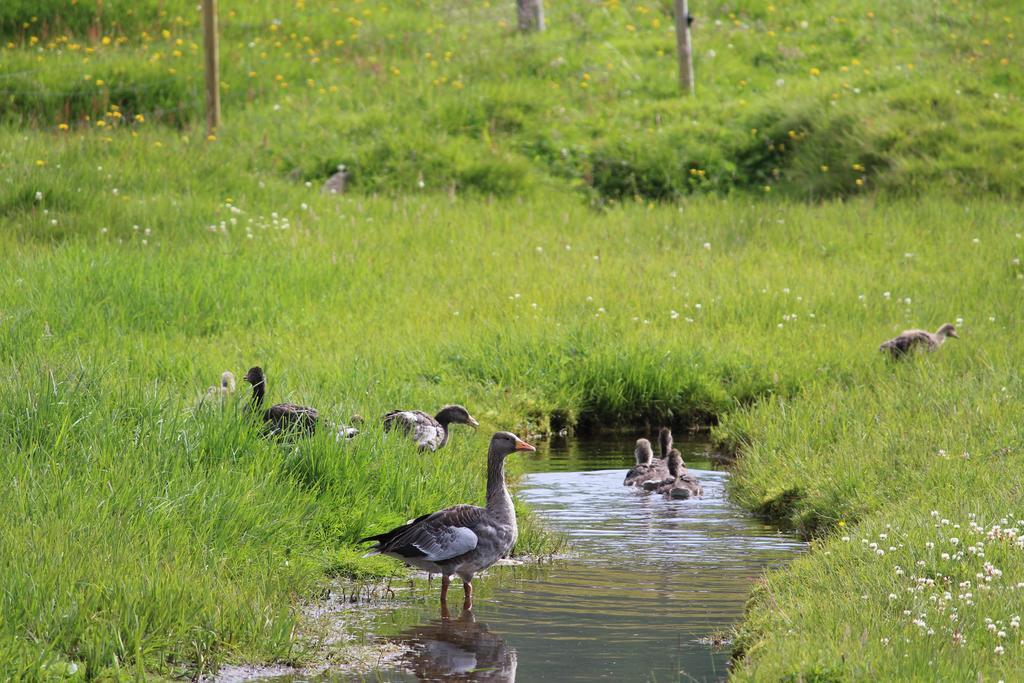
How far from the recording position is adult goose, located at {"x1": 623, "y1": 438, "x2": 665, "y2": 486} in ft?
37.8

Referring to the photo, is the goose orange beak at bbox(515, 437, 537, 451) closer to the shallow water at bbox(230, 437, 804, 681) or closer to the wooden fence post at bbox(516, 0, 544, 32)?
the shallow water at bbox(230, 437, 804, 681)

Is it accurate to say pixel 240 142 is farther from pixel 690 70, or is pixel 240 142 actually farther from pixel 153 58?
pixel 690 70

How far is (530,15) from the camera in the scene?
28.6m

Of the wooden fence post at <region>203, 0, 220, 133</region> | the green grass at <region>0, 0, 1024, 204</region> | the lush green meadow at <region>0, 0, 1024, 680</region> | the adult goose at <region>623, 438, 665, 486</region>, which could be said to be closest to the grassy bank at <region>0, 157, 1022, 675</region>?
the lush green meadow at <region>0, 0, 1024, 680</region>

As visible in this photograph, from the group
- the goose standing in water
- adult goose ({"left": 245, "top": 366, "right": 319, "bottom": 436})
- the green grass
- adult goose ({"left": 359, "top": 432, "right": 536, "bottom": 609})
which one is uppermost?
the green grass

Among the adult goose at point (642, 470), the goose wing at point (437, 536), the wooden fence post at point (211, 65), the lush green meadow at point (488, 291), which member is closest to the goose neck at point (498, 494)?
the goose wing at point (437, 536)

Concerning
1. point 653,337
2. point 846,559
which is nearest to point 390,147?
point 653,337

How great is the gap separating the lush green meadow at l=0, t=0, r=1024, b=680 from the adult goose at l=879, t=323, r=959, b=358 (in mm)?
244

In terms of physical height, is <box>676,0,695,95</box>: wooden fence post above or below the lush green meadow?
above

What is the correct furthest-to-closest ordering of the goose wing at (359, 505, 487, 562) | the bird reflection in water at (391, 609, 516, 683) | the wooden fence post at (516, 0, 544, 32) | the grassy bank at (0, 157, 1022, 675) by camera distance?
1. the wooden fence post at (516, 0, 544, 32)
2. the goose wing at (359, 505, 487, 562)
3. the grassy bank at (0, 157, 1022, 675)
4. the bird reflection in water at (391, 609, 516, 683)

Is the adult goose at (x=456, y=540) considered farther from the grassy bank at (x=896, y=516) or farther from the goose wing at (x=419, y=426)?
the goose wing at (x=419, y=426)

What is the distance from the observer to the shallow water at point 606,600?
749 cm

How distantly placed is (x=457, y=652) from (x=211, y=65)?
16875mm

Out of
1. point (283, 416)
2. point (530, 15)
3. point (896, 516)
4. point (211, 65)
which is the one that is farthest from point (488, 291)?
point (530, 15)
